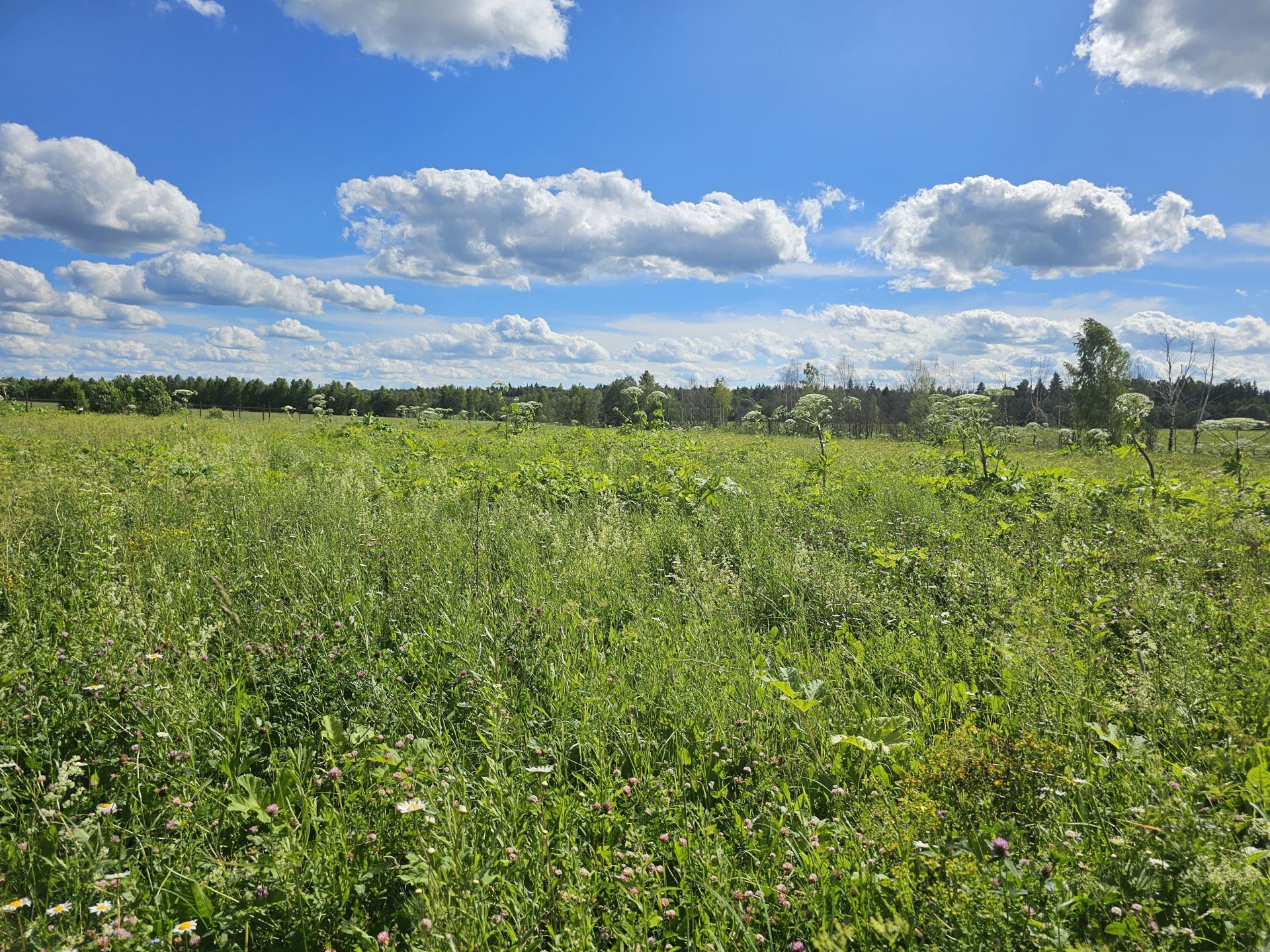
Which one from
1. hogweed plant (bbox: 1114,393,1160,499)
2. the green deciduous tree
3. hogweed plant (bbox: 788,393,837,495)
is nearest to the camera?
hogweed plant (bbox: 1114,393,1160,499)

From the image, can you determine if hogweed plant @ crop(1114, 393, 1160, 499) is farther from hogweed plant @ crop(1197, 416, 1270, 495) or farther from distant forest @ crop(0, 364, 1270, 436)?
distant forest @ crop(0, 364, 1270, 436)

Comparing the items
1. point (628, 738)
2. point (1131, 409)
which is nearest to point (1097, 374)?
point (1131, 409)

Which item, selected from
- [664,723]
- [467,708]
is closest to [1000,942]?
[664,723]

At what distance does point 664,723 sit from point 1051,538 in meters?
5.37

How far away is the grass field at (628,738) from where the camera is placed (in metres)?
1.93

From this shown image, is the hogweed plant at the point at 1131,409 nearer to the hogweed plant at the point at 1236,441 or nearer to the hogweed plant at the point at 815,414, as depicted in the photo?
the hogweed plant at the point at 1236,441

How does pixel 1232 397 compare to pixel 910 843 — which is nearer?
pixel 910 843

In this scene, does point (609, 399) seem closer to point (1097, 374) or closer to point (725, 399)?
point (725, 399)

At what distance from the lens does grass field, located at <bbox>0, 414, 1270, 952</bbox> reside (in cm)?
193

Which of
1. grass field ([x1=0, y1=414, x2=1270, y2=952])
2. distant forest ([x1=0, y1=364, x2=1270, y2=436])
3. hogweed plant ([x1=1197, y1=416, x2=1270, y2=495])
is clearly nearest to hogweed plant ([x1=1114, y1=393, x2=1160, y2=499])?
hogweed plant ([x1=1197, y1=416, x2=1270, y2=495])

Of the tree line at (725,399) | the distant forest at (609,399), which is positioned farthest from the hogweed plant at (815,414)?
the distant forest at (609,399)

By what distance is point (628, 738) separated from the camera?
9.45ft

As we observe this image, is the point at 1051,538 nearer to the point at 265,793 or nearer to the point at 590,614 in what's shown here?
the point at 590,614

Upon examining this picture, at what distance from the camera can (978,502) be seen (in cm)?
755
